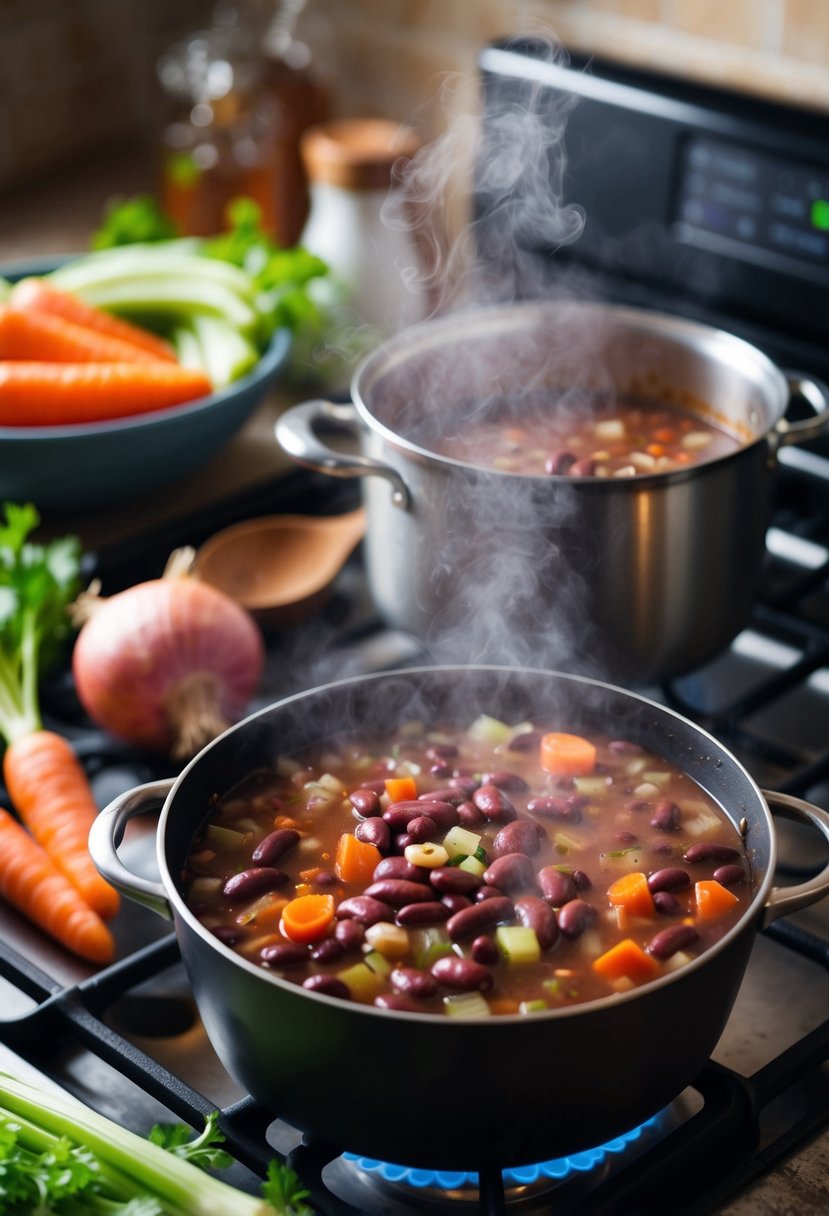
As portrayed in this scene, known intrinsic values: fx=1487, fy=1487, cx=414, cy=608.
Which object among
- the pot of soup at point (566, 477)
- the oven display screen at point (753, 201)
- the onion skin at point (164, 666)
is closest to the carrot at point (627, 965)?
the pot of soup at point (566, 477)

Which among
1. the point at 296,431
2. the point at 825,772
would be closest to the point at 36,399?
the point at 296,431

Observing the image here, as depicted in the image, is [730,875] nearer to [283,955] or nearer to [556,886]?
[556,886]

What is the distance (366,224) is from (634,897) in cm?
127

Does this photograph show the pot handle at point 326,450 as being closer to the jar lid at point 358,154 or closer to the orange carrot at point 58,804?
the orange carrot at point 58,804

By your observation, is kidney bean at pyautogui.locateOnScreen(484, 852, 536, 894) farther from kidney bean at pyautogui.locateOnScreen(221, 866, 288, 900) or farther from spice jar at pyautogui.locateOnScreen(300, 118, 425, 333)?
spice jar at pyautogui.locateOnScreen(300, 118, 425, 333)

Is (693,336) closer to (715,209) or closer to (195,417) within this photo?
(715,209)

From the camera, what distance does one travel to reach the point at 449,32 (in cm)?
222

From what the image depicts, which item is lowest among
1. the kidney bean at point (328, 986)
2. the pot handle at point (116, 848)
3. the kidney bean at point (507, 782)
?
the kidney bean at point (507, 782)

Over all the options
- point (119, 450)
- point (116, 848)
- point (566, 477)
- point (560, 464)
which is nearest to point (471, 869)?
point (116, 848)

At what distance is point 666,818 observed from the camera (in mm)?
1062

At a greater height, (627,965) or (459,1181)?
(627,965)

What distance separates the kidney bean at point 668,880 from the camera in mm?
993

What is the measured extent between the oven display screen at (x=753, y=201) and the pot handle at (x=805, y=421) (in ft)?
1.19

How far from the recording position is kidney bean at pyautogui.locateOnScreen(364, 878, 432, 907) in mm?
971
